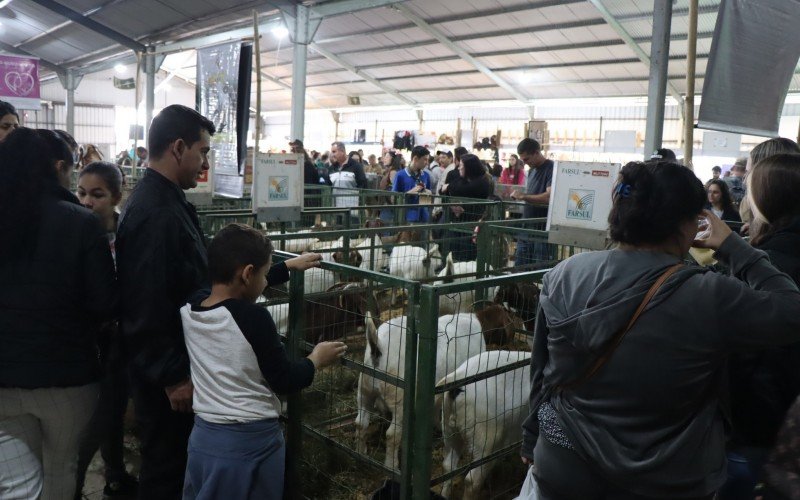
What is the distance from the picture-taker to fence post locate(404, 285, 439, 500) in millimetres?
2305

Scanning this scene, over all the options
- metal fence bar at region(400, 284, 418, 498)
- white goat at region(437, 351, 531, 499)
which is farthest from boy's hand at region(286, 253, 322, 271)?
white goat at region(437, 351, 531, 499)

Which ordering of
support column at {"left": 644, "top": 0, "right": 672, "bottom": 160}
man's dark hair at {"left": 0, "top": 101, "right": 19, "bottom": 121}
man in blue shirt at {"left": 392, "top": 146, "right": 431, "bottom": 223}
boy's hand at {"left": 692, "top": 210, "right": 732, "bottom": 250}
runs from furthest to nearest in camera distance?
man in blue shirt at {"left": 392, "top": 146, "right": 431, "bottom": 223} < support column at {"left": 644, "top": 0, "right": 672, "bottom": 160} < man's dark hair at {"left": 0, "top": 101, "right": 19, "bottom": 121} < boy's hand at {"left": 692, "top": 210, "right": 732, "bottom": 250}

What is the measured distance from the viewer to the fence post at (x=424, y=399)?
2305 millimetres

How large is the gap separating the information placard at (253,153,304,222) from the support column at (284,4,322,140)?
812cm

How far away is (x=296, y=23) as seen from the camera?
13.4 m

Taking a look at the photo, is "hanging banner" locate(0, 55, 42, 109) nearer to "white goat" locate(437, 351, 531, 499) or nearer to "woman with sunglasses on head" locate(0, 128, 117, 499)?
"woman with sunglasses on head" locate(0, 128, 117, 499)

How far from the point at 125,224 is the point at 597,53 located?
53.2 ft

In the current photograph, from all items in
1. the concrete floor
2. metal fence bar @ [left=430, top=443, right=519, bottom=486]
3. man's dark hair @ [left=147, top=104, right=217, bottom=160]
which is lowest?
the concrete floor

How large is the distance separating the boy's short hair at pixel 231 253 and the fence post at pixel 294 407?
563 mm

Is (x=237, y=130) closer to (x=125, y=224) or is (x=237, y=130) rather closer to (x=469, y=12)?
(x=125, y=224)

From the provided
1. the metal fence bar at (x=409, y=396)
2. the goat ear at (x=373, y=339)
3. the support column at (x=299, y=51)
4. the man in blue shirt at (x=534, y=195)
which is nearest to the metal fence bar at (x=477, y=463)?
the metal fence bar at (x=409, y=396)

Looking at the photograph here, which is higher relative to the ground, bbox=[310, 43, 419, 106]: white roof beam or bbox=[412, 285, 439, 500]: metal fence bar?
bbox=[310, 43, 419, 106]: white roof beam

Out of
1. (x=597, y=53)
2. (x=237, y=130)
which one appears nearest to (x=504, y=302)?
(x=237, y=130)

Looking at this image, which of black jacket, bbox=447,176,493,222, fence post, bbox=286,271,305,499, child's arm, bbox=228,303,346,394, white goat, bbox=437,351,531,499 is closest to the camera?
child's arm, bbox=228,303,346,394
